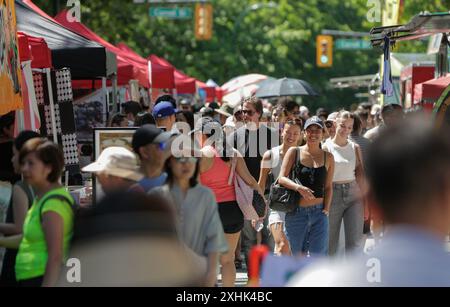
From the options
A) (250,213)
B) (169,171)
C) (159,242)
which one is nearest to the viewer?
(159,242)

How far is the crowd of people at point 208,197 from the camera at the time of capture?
289cm

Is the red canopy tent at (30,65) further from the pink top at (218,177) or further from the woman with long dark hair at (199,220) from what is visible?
the woman with long dark hair at (199,220)

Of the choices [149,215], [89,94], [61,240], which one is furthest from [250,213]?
[89,94]

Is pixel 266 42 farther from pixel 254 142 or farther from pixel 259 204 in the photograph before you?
pixel 259 204

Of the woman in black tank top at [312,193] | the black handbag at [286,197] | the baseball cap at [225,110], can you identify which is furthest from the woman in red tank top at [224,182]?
the baseball cap at [225,110]

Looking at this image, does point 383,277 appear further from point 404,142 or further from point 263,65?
point 263,65

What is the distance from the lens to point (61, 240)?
5.61m

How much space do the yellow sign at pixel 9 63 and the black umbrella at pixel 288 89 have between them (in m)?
9.74

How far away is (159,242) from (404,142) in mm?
2212

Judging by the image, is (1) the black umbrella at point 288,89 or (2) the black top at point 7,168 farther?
(1) the black umbrella at point 288,89

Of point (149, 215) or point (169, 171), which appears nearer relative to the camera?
point (149, 215)

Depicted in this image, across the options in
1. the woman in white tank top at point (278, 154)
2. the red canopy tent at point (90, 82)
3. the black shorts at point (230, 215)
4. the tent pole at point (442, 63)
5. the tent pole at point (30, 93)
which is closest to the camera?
the black shorts at point (230, 215)

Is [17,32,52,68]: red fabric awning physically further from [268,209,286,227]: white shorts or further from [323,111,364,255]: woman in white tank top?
[323,111,364,255]: woman in white tank top

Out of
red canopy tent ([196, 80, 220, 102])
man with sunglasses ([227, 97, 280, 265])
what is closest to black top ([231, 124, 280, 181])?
man with sunglasses ([227, 97, 280, 265])
